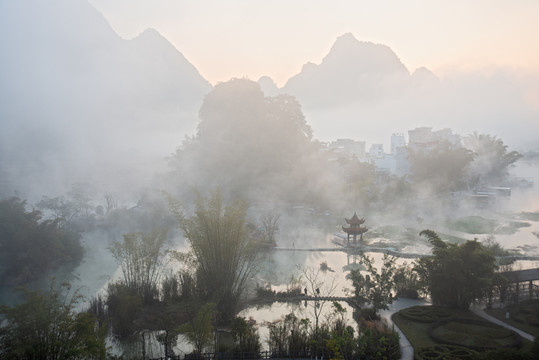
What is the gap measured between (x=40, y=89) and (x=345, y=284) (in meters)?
35.5

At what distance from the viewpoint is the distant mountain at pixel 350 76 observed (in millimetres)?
70312

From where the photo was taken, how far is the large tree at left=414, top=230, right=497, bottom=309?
29.1 ft

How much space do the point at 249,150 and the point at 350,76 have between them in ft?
160

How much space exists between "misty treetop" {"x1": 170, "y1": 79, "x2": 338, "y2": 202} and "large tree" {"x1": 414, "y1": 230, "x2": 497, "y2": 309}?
1792 centimetres

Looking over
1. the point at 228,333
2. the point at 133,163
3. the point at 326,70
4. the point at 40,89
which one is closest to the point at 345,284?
the point at 228,333

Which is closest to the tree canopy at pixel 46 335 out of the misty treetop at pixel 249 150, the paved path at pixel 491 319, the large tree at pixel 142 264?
the large tree at pixel 142 264

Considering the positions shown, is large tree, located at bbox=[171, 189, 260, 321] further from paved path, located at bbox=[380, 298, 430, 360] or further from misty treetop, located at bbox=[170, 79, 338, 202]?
misty treetop, located at bbox=[170, 79, 338, 202]

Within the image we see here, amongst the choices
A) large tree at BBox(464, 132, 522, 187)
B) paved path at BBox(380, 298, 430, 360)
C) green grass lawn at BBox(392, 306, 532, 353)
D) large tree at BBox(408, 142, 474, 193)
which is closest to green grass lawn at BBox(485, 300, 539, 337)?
green grass lawn at BBox(392, 306, 532, 353)

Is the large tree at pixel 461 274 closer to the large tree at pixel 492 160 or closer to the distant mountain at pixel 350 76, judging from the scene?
the large tree at pixel 492 160

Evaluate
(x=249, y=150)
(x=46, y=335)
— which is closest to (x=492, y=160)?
(x=249, y=150)

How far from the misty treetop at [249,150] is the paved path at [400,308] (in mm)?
17373

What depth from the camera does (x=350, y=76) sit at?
70562 millimetres

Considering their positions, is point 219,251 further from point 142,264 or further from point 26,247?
point 26,247

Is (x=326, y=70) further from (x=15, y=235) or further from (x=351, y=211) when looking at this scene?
(x=15, y=235)
